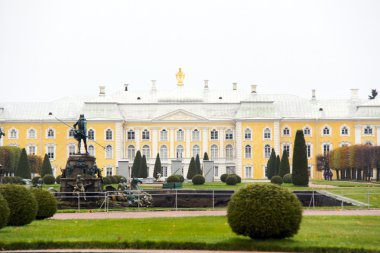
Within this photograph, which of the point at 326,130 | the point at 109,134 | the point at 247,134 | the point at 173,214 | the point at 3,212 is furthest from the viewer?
the point at 326,130

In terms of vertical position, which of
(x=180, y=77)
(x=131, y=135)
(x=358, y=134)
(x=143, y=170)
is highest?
(x=180, y=77)

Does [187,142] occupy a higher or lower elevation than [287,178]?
higher

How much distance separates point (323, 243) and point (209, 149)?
6752 cm

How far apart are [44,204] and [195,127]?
61.2m

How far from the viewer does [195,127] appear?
275 feet

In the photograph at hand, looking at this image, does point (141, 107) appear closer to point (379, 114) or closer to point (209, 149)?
point (209, 149)

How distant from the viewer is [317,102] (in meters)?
85.6

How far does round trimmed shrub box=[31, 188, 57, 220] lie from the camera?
22.6 meters

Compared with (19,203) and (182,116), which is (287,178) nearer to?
(182,116)

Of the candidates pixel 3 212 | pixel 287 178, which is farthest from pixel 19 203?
pixel 287 178

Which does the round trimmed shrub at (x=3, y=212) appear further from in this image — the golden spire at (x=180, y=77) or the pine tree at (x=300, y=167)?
the golden spire at (x=180, y=77)

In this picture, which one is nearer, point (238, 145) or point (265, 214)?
point (265, 214)

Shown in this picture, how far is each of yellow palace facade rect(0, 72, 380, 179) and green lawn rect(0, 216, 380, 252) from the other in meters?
59.3

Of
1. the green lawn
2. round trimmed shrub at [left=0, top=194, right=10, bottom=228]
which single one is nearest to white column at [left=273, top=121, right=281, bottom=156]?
the green lawn
